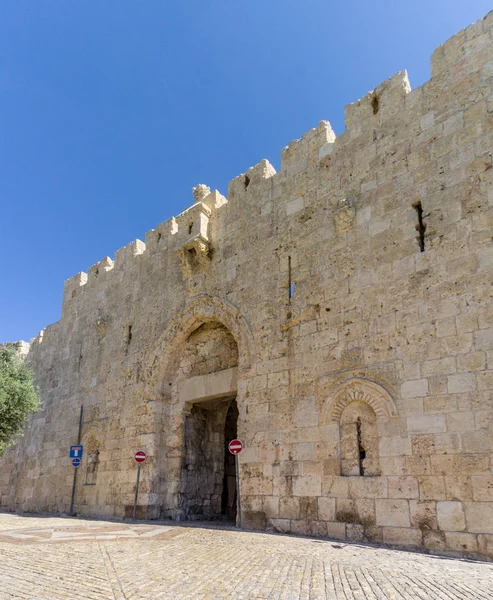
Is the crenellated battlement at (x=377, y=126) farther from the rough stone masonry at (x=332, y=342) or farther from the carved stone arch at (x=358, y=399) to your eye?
the carved stone arch at (x=358, y=399)

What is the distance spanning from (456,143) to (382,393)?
403cm

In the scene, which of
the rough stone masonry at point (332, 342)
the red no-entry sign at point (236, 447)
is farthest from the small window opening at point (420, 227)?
the red no-entry sign at point (236, 447)

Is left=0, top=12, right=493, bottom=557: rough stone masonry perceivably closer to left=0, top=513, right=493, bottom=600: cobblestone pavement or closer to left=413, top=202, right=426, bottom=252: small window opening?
left=413, top=202, right=426, bottom=252: small window opening

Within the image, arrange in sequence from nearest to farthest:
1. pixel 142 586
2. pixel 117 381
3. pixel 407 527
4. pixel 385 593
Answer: pixel 385 593, pixel 142 586, pixel 407 527, pixel 117 381

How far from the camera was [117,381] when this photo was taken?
13.0 metres

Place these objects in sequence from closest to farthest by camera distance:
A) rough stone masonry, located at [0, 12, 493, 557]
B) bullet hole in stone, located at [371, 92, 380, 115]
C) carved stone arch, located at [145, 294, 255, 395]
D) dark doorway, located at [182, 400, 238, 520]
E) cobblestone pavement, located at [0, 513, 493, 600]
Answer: cobblestone pavement, located at [0, 513, 493, 600]
rough stone masonry, located at [0, 12, 493, 557]
bullet hole in stone, located at [371, 92, 380, 115]
carved stone arch, located at [145, 294, 255, 395]
dark doorway, located at [182, 400, 238, 520]

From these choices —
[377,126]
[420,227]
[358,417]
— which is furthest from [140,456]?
[377,126]

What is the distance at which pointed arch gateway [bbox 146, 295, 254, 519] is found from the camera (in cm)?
1096

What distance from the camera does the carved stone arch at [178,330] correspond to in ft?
35.6

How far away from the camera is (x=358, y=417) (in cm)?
778

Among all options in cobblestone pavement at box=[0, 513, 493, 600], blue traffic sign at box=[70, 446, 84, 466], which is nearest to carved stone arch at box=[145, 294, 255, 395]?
blue traffic sign at box=[70, 446, 84, 466]

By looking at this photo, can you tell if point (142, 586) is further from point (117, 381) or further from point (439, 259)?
point (117, 381)

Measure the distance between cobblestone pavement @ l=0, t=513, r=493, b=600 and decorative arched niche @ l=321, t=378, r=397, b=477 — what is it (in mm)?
1228

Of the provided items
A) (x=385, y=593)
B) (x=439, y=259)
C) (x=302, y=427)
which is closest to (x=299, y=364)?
(x=302, y=427)
